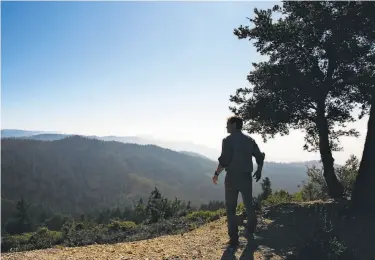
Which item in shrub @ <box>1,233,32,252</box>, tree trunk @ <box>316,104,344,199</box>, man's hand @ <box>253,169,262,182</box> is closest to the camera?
man's hand @ <box>253,169,262,182</box>

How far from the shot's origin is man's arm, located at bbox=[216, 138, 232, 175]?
23.8 feet

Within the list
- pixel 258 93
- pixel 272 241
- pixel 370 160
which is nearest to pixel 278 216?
pixel 272 241

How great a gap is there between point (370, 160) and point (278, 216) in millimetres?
3090

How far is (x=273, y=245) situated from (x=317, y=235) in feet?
3.54

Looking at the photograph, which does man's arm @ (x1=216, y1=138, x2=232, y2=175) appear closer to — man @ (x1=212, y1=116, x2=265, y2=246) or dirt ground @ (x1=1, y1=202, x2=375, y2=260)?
man @ (x1=212, y1=116, x2=265, y2=246)

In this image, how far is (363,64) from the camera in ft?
41.9

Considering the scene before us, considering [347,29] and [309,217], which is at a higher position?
[347,29]

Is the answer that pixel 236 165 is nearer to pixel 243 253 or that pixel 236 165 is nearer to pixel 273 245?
pixel 243 253

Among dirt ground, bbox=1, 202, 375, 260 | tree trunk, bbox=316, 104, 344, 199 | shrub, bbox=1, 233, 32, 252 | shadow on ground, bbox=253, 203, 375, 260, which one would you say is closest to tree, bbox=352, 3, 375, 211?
shadow on ground, bbox=253, 203, 375, 260

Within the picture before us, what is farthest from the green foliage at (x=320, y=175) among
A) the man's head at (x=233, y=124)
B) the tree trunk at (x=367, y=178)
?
the man's head at (x=233, y=124)

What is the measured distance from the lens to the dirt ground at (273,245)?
7059mm

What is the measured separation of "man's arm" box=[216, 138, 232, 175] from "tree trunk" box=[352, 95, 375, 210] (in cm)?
486

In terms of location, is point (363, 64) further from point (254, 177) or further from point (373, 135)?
point (254, 177)

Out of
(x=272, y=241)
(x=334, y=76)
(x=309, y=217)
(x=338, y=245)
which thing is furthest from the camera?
(x=334, y=76)
